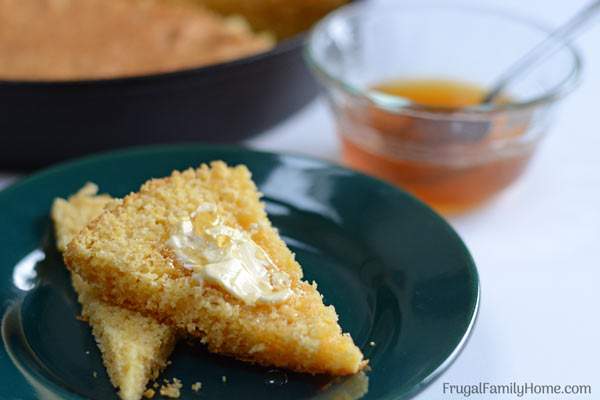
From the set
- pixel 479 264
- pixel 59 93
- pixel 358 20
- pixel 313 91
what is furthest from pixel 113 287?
pixel 358 20

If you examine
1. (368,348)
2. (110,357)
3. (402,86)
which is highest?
(402,86)

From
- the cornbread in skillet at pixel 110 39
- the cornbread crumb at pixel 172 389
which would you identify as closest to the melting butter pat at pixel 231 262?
the cornbread crumb at pixel 172 389

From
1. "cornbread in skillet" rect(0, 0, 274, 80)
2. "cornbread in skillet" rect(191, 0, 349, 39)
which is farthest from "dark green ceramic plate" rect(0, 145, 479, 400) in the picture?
"cornbread in skillet" rect(191, 0, 349, 39)

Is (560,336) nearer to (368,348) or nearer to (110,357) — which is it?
(368,348)

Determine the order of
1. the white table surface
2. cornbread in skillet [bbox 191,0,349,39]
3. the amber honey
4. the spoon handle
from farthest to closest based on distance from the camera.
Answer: cornbread in skillet [bbox 191,0,349,39], the spoon handle, the amber honey, the white table surface

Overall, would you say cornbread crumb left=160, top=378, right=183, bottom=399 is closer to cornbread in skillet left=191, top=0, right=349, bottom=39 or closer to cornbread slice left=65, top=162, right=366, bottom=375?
cornbread slice left=65, top=162, right=366, bottom=375

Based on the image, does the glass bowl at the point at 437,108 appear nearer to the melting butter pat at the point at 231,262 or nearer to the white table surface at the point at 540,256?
the white table surface at the point at 540,256
